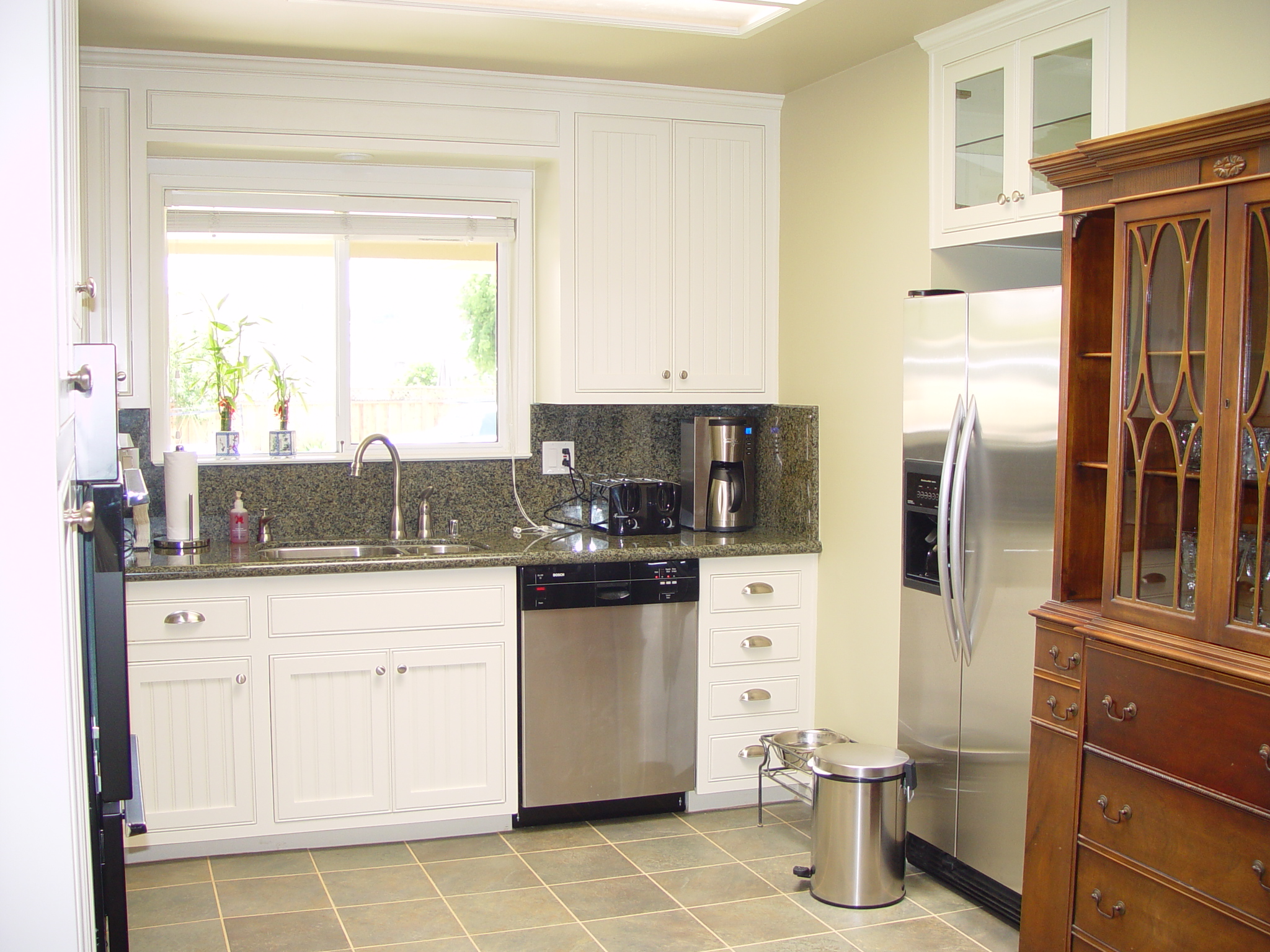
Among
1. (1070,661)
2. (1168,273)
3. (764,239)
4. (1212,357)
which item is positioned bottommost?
(1070,661)

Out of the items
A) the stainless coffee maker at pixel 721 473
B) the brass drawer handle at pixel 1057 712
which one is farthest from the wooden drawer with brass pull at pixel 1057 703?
the stainless coffee maker at pixel 721 473

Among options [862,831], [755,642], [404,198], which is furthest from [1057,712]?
[404,198]

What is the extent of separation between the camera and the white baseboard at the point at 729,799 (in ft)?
12.4

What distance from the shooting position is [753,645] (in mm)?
3771

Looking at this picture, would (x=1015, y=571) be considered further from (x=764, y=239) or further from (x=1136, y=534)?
(x=764, y=239)

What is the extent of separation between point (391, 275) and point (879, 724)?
229 cm

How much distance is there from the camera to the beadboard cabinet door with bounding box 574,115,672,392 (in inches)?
151

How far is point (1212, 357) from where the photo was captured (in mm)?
2107

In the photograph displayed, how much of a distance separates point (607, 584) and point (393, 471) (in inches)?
35.6

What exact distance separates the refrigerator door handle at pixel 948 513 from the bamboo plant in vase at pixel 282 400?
7.25 feet

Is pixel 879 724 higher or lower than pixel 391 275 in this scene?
lower

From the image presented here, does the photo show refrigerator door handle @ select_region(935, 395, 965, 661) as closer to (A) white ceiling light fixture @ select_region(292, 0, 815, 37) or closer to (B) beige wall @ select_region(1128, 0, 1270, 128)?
(B) beige wall @ select_region(1128, 0, 1270, 128)

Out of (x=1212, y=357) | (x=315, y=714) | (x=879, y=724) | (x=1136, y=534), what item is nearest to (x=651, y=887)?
(x=879, y=724)

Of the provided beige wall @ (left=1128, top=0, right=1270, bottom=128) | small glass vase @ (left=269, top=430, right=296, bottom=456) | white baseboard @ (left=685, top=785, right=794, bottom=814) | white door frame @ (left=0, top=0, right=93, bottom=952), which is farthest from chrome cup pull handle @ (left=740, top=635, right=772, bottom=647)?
white door frame @ (left=0, top=0, right=93, bottom=952)
